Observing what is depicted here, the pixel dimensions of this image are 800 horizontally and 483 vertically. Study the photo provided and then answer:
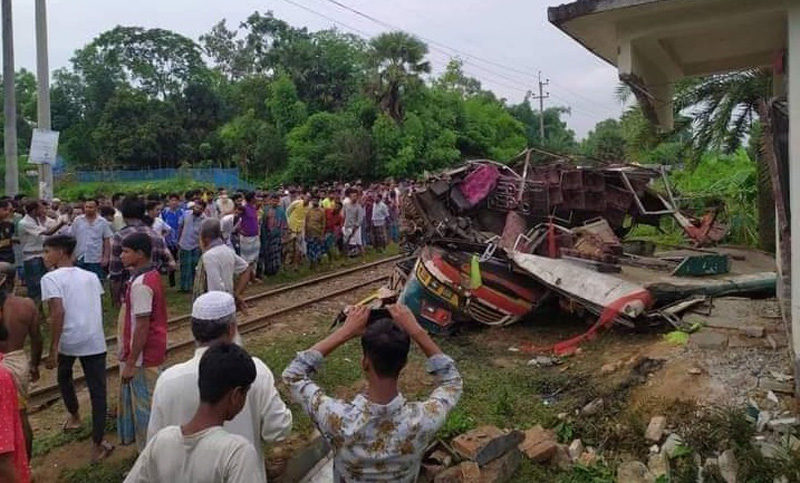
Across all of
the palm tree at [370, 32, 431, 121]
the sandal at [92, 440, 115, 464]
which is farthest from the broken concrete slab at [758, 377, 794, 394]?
the palm tree at [370, 32, 431, 121]

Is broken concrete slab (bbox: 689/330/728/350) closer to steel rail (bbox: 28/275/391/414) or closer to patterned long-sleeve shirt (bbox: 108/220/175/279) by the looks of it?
patterned long-sleeve shirt (bbox: 108/220/175/279)

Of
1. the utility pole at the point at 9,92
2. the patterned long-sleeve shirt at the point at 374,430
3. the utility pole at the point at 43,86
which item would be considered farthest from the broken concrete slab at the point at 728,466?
the utility pole at the point at 9,92

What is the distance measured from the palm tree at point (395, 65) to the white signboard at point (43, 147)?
21.1m

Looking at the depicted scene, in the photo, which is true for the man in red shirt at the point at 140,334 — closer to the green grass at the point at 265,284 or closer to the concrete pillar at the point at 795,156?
the green grass at the point at 265,284

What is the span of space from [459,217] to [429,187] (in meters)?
0.65

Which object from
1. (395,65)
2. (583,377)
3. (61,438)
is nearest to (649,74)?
(583,377)

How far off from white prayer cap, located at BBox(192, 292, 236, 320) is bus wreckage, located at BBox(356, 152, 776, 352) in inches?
211

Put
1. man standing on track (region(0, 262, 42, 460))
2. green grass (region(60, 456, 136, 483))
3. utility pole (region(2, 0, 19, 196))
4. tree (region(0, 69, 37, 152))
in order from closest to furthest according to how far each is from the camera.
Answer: man standing on track (region(0, 262, 42, 460))
green grass (region(60, 456, 136, 483))
utility pole (region(2, 0, 19, 196))
tree (region(0, 69, 37, 152))

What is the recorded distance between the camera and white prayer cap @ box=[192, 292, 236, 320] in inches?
125

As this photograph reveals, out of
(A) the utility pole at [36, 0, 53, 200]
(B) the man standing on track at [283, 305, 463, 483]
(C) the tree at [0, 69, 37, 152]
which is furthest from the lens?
(C) the tree at [0, 69, 37, 152]

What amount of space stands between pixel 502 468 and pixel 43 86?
36.6ft

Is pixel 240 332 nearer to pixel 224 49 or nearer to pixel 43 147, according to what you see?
pixel 43 147

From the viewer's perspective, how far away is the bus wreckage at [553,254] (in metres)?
8.06

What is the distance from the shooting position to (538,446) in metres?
5.02
